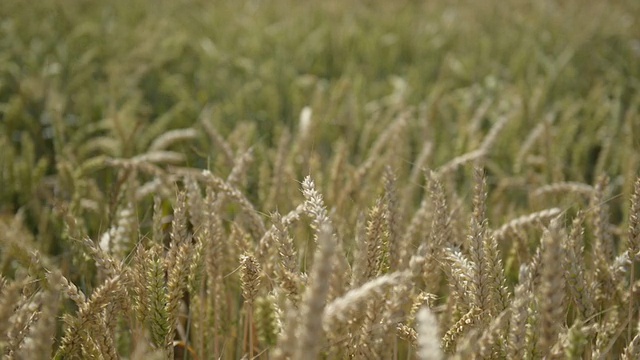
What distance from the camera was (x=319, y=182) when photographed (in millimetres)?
1941

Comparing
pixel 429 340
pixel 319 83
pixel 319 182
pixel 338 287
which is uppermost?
pixel 319 83

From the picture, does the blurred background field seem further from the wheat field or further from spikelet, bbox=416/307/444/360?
spikelet, bbox=416/307/444/360

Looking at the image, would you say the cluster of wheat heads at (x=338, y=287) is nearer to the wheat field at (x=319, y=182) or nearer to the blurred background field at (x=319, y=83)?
the wheat field at (x=319, y=182)

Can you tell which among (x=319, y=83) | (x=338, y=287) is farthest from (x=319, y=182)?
(x=319, y=83)

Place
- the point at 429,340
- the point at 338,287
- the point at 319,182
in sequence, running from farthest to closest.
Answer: the point at 319,182 < the point at 338,287 < the point at 429,340

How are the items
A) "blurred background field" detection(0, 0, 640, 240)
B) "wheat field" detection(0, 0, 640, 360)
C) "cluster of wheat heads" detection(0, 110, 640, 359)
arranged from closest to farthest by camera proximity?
"cluster of wheat heads" detection(0, 110, 640, 359), "wheat field" detection(0, 0, 640, 360), "blurred background field" detection(0, 0, 640, 240)

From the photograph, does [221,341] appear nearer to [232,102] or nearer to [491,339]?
[491,339]

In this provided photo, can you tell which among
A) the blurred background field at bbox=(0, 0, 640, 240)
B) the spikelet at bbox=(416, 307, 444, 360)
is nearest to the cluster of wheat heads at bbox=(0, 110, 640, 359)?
the spikelet at bbox=(416, 307, 444, 360)

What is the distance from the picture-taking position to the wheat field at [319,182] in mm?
1007

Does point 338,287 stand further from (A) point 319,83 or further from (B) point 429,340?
(A) point 319,83

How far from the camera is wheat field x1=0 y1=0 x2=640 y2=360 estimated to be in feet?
3.30

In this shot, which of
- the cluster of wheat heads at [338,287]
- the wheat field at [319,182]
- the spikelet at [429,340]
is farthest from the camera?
the wheat field at [319,182]

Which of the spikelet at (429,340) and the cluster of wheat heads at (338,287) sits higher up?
the cluster of wheat heads at (338,287)

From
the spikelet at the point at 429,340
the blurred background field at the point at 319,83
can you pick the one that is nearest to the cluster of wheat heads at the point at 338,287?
the spikelet at the point at 429,340
